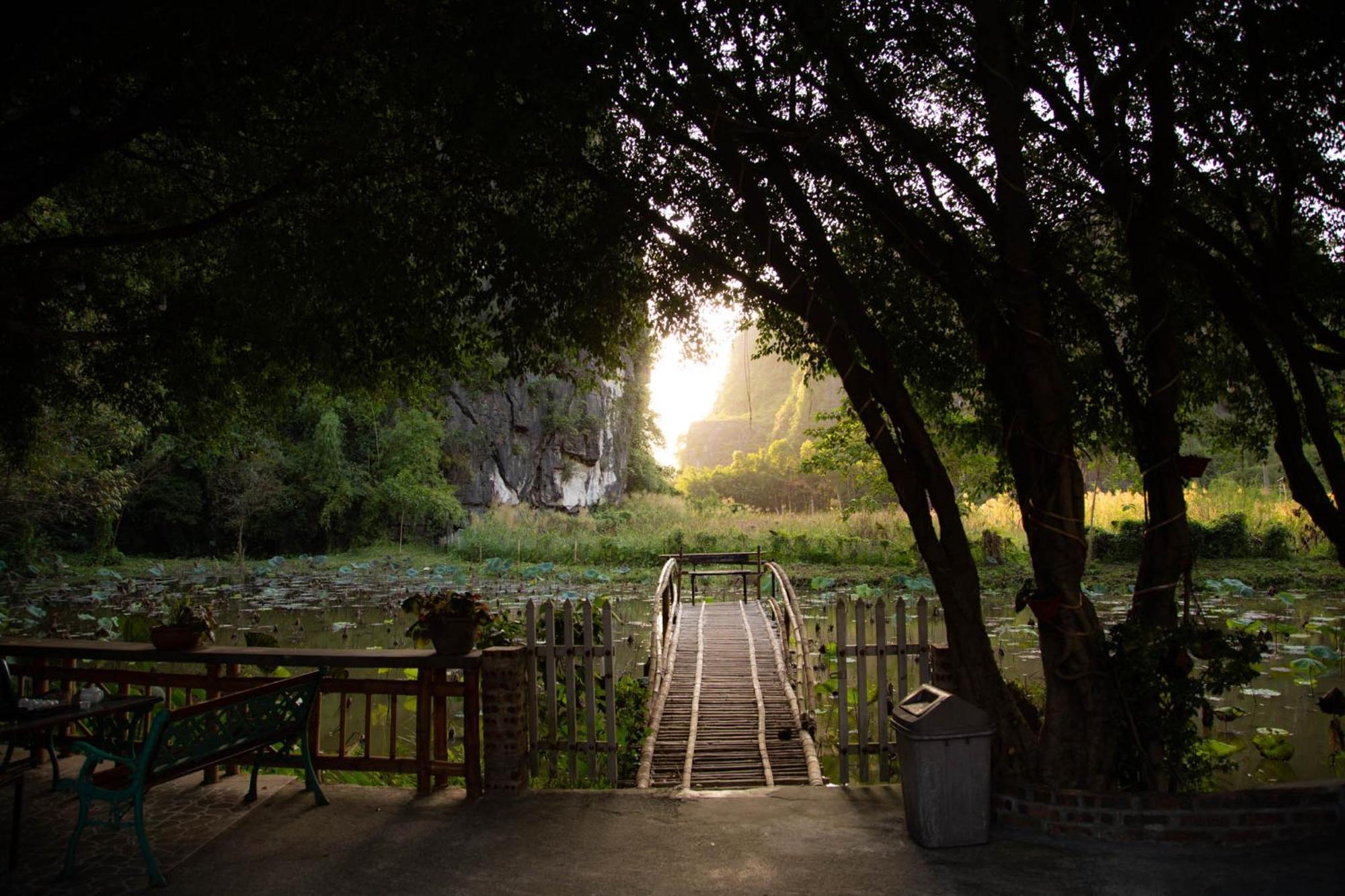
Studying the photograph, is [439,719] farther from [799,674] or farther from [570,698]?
[799,674]

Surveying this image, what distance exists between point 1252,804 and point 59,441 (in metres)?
20.5

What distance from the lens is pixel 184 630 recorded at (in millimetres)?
5039

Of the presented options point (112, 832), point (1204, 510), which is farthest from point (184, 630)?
point (1204, 510)

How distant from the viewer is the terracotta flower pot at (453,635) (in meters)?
4.81

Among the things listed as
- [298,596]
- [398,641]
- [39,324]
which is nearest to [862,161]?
[39,324]

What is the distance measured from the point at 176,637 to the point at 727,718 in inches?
178

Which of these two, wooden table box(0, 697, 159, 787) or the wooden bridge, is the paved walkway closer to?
wooden table box(0, 697, 159, 787)

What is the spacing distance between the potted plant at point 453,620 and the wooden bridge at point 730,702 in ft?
5.97

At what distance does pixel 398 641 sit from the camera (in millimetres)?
12195

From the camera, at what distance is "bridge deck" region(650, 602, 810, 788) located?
6121 millimetres

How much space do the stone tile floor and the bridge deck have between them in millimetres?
2800

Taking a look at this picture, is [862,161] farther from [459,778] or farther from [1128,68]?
[459,778]

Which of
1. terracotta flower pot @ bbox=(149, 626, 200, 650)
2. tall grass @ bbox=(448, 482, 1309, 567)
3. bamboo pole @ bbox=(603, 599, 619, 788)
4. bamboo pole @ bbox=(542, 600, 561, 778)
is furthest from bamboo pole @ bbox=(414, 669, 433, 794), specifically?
tall grass @ bbox=(448, 482, 1309, 567)

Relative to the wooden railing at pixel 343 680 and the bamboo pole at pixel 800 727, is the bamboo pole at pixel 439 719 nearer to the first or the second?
the wooden railing at pixel 343 680
